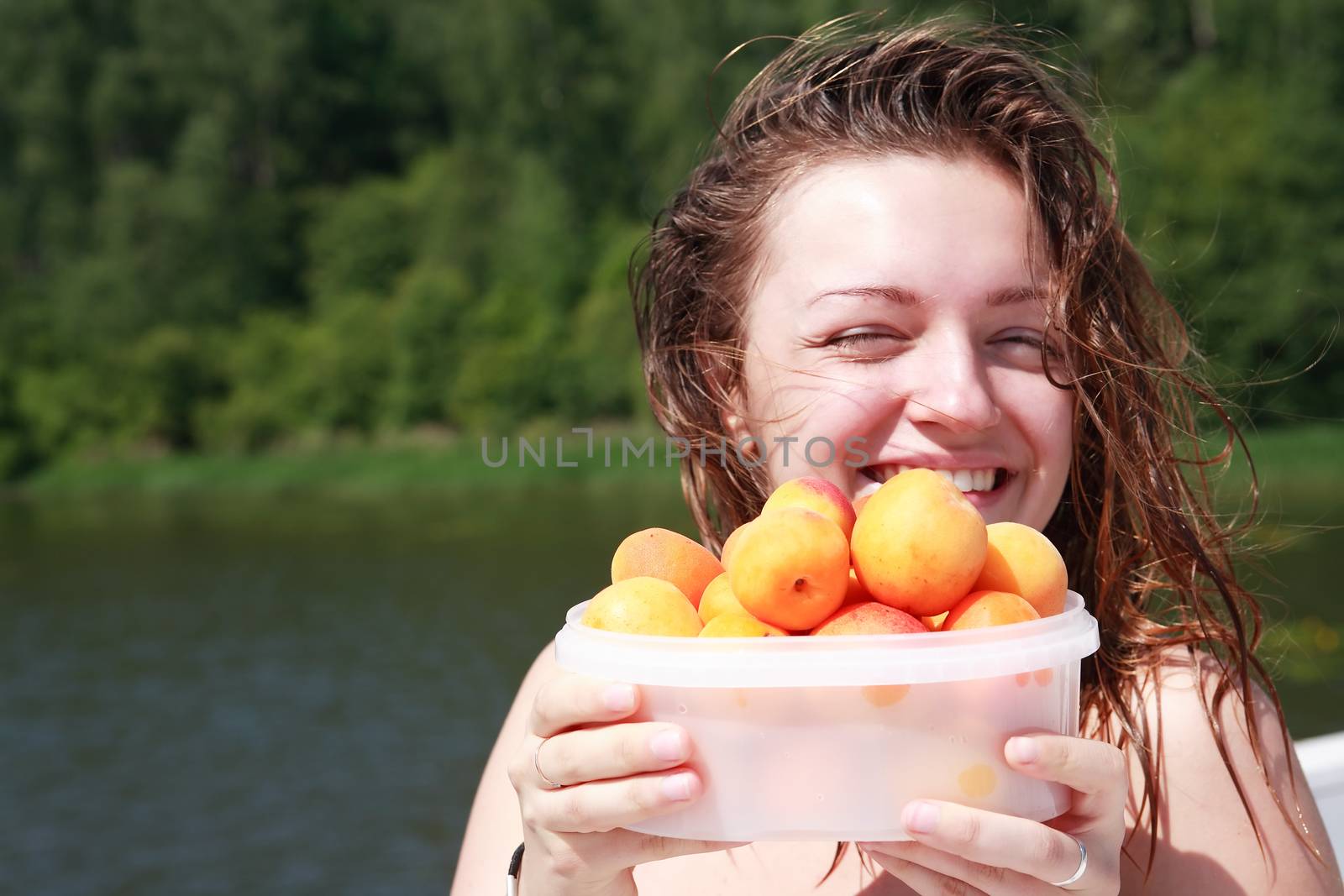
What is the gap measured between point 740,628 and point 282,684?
32.2 feet

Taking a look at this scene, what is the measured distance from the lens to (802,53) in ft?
6.67

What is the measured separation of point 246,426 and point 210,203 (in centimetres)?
840

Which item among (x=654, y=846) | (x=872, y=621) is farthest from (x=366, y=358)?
(x=872, y=621)

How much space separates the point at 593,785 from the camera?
1.18 metres

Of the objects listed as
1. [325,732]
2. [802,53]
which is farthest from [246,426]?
[802,53]

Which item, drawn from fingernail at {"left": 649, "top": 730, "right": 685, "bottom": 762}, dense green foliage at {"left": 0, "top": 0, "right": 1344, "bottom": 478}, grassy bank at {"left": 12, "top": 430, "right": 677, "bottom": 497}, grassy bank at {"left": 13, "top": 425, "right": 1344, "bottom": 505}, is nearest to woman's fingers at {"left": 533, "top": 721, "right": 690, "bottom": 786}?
fingernail at {"left": 649, "top": 730, "right": 685, "bottom": 762}

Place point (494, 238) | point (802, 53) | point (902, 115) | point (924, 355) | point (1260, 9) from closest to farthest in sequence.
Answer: point (924, 355) < point (902, 115) < point (802, 53) < point (1260, 9) < point (494, 238)

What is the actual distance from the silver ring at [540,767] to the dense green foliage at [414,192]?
16.6 metres

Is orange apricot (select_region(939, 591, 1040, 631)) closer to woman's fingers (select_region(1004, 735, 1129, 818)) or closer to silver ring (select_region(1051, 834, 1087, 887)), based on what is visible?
woman's fingers (select_region(1004, 735, 1129, 818))

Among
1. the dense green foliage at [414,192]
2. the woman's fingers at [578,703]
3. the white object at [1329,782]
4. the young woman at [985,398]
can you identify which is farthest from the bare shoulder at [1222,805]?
the dense green foliage at [414,192]

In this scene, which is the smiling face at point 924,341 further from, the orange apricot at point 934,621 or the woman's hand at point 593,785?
the woman's hand at point 593,785

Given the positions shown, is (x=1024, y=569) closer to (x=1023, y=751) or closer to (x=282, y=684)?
(x=1023, y=751)

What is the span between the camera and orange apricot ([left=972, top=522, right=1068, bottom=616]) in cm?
121

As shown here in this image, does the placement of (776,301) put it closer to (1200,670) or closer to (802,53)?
(802,53)
